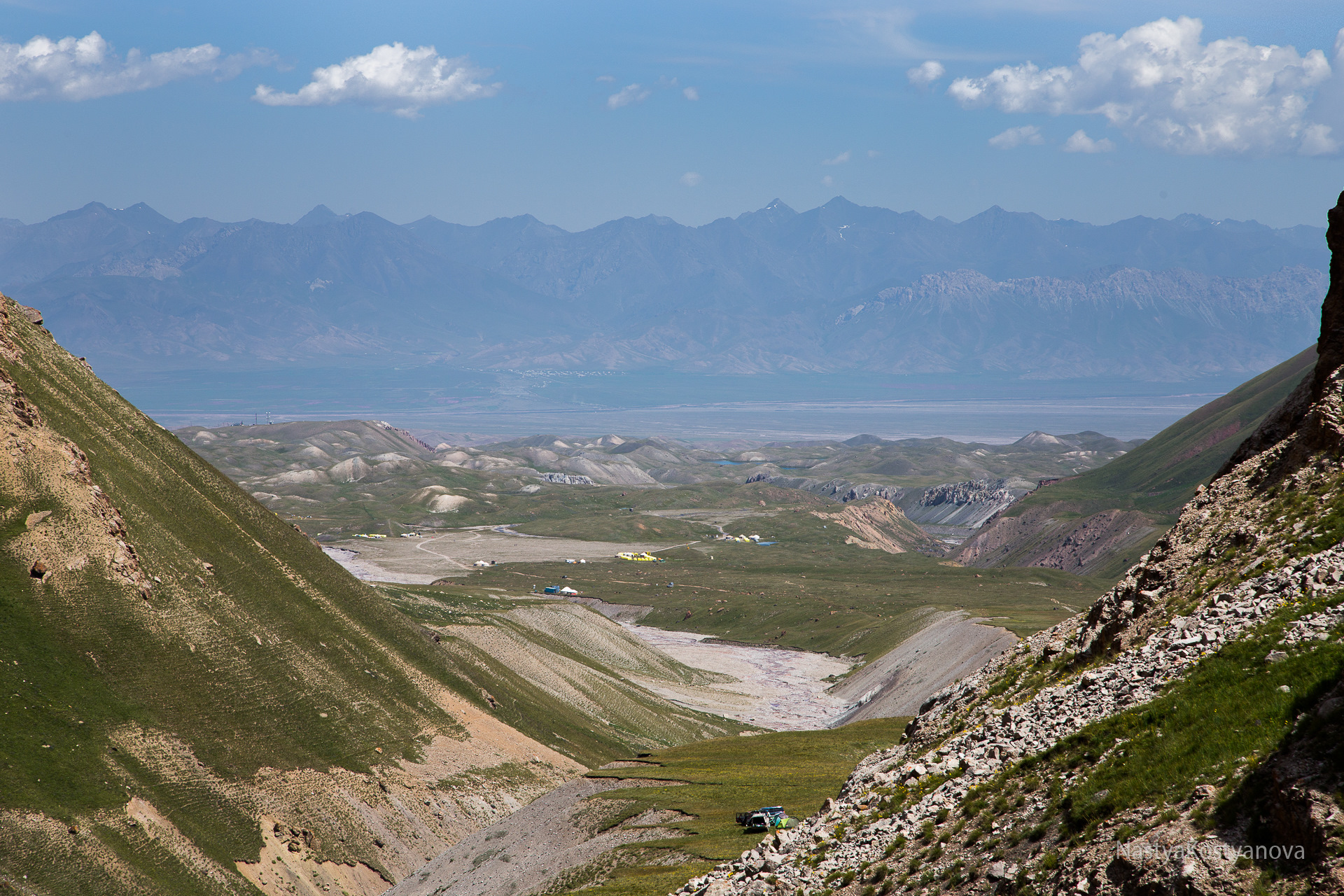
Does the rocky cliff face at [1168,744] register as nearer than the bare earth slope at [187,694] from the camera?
Yes

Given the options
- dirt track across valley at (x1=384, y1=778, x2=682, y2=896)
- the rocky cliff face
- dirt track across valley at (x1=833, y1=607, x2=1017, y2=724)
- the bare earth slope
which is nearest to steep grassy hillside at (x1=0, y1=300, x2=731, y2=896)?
the bare earth slope

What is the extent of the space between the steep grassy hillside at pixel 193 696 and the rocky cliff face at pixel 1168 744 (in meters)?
32.7

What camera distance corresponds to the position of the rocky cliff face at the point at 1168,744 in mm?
18312

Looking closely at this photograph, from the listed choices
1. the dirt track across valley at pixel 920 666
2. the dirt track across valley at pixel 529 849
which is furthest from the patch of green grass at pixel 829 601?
the dirt track across valley at pixel 529 849

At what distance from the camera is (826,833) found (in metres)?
28.4

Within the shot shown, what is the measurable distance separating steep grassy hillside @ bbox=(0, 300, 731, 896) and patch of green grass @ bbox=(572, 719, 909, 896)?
40.1 ft

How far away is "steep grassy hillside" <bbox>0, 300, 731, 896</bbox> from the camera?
163ft

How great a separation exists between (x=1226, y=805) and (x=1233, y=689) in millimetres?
4289

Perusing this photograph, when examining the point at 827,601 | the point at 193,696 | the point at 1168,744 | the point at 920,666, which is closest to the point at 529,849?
the point at 193,696

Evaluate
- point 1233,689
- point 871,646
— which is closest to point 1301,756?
point 1233,689

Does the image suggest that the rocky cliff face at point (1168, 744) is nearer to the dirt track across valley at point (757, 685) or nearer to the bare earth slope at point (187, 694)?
the bare earth slope at point (187, 694)

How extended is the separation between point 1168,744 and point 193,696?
177 feet

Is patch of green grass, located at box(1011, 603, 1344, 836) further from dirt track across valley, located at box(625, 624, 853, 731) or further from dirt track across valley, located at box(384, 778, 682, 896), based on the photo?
dirt track across valley, located at box(625, 624, 853, 731)

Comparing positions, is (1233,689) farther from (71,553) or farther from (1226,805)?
(71,553)
